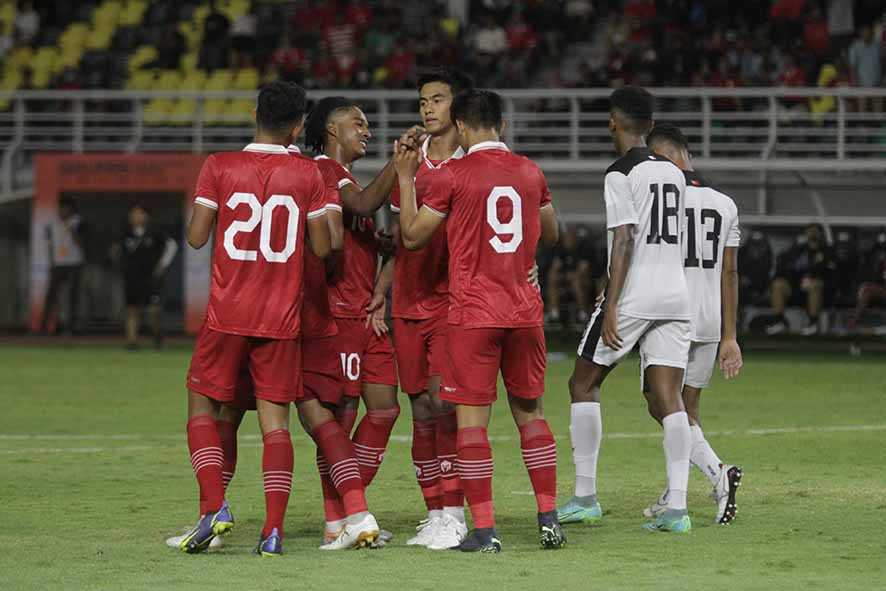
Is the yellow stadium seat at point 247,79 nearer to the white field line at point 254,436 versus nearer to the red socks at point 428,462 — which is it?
the white field line at point 254,436

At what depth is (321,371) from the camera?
815cm

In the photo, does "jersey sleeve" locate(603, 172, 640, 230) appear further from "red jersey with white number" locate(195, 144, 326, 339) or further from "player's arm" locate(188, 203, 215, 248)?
"player's arm" locate(188, 203, 215, 248)

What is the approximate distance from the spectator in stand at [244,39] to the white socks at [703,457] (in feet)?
69.7

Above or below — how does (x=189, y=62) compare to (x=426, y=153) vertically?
above

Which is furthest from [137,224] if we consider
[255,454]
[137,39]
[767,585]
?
[767,585]

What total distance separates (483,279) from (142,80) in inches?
907

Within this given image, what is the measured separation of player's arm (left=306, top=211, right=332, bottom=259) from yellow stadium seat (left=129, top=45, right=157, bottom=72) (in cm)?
2325

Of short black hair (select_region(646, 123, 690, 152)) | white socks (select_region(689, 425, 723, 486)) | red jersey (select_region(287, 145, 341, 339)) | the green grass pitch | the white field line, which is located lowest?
the white field line

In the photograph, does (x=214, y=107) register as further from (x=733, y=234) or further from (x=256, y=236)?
(x=256, y=236)

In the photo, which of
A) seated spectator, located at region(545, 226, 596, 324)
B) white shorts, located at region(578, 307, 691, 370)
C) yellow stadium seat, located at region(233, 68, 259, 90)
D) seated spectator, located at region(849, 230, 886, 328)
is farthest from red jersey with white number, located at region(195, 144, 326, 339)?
yellow stadium seat, located at region(233, 68, 259, 90)

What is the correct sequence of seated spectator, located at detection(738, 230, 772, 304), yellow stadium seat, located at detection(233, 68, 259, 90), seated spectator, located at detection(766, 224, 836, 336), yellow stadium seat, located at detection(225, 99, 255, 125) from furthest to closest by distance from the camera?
yellow stadium seat, located at detection(233, 68, 259, 90), yellow stadium seat, located at detection(225, 99, 255, 125), seated spectator, located at detection(738, 230, 772, 304), seated spectator, located at detection(766, 224, 836, 336)

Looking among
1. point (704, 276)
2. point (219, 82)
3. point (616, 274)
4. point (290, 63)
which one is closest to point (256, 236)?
point (616, 274)

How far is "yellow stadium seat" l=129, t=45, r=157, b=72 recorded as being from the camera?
99.6 ft

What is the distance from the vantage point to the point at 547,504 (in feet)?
26.1
